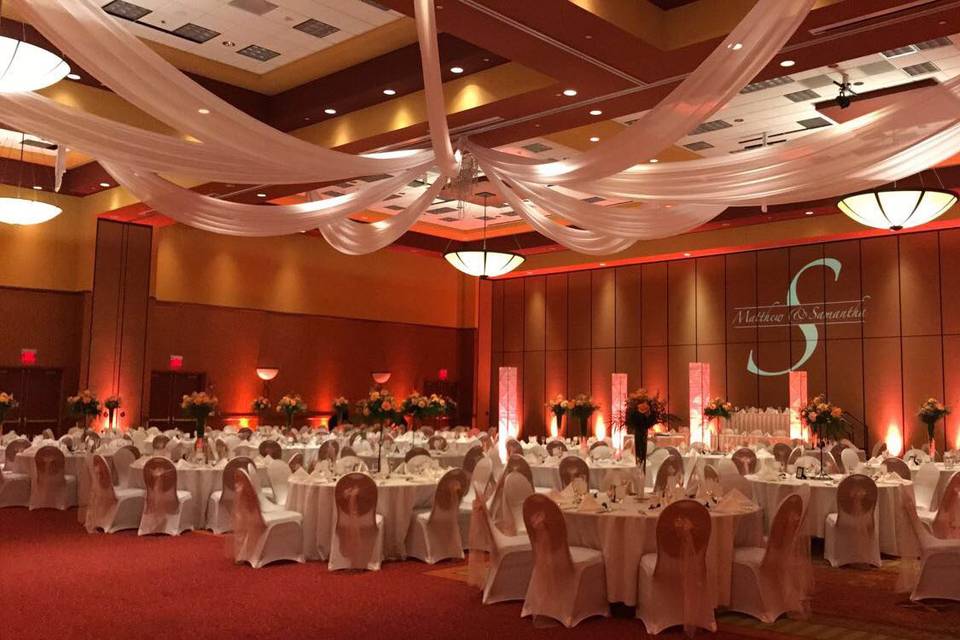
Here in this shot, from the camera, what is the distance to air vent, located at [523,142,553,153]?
1284cm

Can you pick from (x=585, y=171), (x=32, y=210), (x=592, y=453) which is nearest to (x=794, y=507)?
(x=585, y=171)

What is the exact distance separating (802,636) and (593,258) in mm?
14436

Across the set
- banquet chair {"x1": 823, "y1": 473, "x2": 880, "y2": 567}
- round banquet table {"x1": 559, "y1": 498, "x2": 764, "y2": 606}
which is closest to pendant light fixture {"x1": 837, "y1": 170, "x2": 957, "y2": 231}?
banquet chair {"x1": 823, "y1": 473, "x2": 880, "y2": 567}

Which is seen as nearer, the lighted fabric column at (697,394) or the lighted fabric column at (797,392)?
the lighted fabric column at (797,392)

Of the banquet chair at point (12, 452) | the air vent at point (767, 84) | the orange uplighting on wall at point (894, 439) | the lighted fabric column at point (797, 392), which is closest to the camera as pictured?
the air vent at point (767, 84)

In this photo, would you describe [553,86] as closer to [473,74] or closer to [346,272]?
[473,74]

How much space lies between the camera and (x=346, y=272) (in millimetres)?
20312

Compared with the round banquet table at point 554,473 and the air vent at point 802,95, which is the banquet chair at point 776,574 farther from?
the air vent at point 802,95

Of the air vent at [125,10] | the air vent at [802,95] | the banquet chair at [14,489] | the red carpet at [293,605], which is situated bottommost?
the red carpet at [293,605]

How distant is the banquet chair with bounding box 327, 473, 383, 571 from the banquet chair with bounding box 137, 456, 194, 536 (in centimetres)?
255

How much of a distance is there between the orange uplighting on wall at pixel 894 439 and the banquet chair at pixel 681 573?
448 inches

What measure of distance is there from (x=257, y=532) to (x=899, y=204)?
8.07m

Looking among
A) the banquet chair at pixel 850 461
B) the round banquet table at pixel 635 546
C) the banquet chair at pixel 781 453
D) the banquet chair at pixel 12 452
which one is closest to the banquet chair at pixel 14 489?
the banquet chair at pixel 12 452

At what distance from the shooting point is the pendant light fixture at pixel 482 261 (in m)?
14.8
